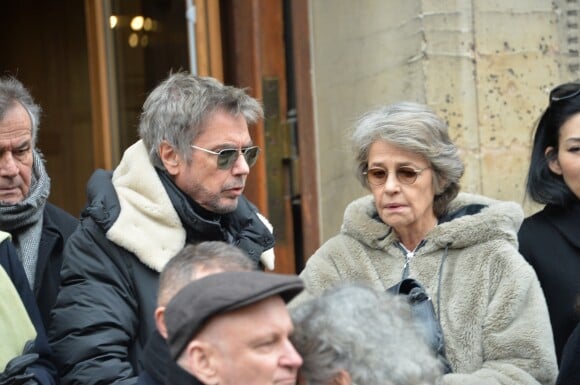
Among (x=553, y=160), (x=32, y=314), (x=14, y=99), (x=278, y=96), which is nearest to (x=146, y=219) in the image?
(x=32, y=314)

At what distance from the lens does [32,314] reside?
3.87m

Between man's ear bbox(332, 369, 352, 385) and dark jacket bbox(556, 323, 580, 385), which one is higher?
man's ear bbox(332, 369, 352, 385)

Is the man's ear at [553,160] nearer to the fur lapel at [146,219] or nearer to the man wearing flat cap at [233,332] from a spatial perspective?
the fur lapel at [146,219]

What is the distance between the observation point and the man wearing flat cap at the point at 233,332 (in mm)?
2723

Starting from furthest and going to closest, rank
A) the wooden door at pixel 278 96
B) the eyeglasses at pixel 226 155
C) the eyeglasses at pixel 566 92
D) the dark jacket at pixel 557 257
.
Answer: the wooden door at pixel 278 96 < the eyeglasses at pixel 566 92 < the dark jacket at pixel 557 257 < the eyeglasses at pixel 226 155

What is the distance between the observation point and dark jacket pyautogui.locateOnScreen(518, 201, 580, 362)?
4297 mm

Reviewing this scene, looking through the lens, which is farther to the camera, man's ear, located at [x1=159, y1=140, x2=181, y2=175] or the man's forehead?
the man's forehead

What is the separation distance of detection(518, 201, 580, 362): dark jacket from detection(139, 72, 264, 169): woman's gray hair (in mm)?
1043

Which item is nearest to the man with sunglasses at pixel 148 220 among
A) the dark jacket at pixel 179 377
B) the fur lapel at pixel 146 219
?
the fur lapel at pixel 146 219

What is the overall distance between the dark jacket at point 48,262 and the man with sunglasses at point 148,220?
39 cm

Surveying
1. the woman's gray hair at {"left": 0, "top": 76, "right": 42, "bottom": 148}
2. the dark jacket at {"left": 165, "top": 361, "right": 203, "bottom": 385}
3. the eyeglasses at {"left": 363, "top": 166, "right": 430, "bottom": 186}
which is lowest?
the dark jacket at {"left": 165, "top": 361, "right": 203, "bottom": 385}

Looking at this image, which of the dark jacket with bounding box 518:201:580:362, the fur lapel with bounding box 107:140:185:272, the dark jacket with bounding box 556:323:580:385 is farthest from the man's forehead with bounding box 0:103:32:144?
the dark jacket with bounding box 556:323:580:385

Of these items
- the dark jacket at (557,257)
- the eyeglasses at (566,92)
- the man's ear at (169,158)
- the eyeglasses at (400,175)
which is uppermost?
the eyeglasses at (566,92)

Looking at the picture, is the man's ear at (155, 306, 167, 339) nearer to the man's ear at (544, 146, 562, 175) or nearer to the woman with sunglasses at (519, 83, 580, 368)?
the woman with sunglasses at (519, 83, 580, 368)
